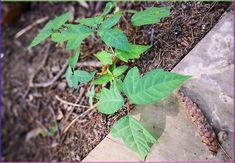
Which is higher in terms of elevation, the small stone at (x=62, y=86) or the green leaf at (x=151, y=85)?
the green leaf at (x=151, y=85)

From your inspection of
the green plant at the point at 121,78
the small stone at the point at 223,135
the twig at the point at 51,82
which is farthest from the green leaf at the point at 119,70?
the twig at the point at 51,82

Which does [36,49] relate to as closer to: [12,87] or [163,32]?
[12,87]

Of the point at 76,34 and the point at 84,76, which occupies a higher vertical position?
the point at 76,34

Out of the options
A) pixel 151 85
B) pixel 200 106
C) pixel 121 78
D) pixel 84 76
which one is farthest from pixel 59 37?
pixel 200 106

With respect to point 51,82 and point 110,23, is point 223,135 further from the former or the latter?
point 51,82

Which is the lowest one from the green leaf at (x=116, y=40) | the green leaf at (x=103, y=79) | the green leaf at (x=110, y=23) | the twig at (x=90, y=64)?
the twig at (x=90, y=64)

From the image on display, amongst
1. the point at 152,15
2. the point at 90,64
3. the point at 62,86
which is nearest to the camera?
the point at 152,15

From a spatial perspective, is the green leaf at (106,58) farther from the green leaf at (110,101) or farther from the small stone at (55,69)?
the small stone at (55,69)
